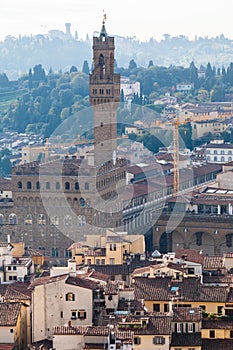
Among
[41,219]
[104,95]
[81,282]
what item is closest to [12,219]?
[41,219]

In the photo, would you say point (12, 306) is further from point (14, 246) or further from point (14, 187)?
point (14, 187)

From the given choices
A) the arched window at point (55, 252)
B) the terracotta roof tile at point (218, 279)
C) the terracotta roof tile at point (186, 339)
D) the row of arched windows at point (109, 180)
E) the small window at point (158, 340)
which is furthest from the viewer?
the row of arched windows at point (109, 180)

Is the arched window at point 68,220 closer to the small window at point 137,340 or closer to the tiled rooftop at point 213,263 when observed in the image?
the tiled rooftop at point 213,263

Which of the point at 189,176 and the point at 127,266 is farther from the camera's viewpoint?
the point at 189,176

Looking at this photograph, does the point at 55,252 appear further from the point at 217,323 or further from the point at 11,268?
the point at 217,323

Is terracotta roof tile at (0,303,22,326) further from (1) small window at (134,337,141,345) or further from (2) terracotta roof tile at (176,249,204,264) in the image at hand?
(2) terracotta roof tile at (176,249,204,264)

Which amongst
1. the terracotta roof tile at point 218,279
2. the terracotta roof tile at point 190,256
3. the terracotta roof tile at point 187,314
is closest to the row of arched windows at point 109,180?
the terracotta roof tile at point 190,256

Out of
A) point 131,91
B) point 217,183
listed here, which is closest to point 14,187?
point 217,183

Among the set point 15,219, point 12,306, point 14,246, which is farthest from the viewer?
point 15,219
